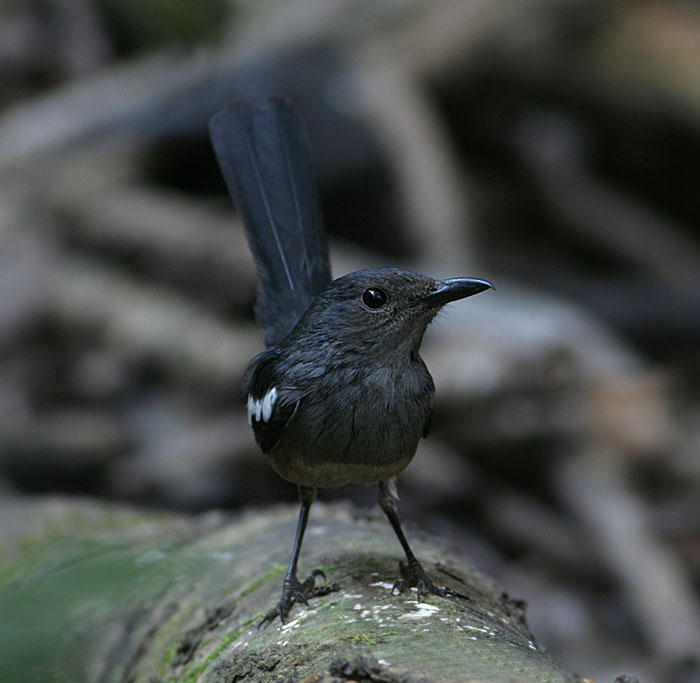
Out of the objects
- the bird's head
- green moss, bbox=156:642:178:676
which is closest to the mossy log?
green moss, bbox=156:642:178:676

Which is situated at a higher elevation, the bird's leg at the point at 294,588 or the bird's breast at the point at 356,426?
the bird's breast at the point at 356,426

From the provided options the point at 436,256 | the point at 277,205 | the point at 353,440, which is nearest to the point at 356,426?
the point at 353,440

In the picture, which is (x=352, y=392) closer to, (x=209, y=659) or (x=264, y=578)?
(x=264, y=578)

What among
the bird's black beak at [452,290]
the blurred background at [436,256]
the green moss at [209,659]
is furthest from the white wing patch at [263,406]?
the blurred background at [436,256]

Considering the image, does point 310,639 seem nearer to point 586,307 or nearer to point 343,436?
point 343,436

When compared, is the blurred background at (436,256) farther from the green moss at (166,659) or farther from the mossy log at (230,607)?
the green moss at (166,659)

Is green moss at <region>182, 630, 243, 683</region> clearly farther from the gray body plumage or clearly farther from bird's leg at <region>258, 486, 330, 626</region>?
the gray body plumage
